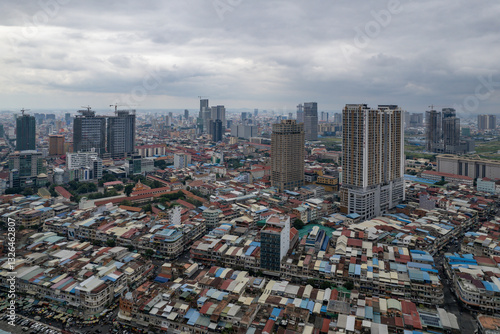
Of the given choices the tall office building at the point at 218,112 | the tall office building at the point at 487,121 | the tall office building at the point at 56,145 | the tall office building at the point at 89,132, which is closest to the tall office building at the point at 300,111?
the tall office building at the point at 218,112

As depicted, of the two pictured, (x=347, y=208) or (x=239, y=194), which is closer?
(x=347, y=208)

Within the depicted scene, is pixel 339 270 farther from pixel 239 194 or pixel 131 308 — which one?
pixel 239 194

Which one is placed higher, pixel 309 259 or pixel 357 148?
pixel 357 148

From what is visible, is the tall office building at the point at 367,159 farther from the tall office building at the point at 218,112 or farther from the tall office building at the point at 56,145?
the tall office building at the point at 218,112

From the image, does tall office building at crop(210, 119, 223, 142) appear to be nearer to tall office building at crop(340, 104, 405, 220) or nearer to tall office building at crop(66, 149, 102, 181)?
tall office building at crop(66, 149, 102, 181)

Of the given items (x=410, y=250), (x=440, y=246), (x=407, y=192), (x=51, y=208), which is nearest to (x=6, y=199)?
(x=51, y=208)

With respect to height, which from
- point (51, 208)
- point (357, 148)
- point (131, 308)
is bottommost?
point (131, 308)
